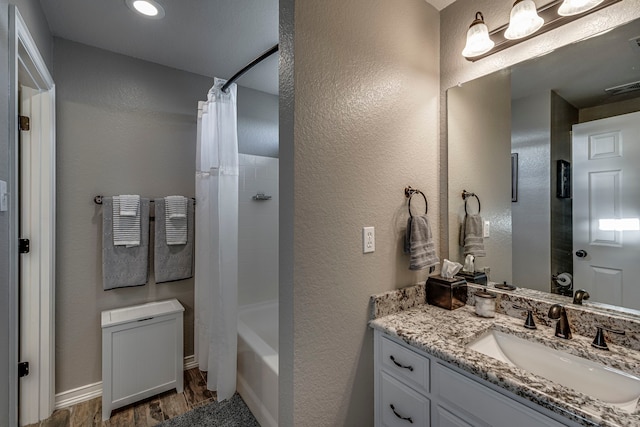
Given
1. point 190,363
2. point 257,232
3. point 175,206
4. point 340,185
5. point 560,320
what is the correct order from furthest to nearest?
1. point 257,232
2. point 190,363
3. point 175,206
4. point 340,185
5. point 560,320

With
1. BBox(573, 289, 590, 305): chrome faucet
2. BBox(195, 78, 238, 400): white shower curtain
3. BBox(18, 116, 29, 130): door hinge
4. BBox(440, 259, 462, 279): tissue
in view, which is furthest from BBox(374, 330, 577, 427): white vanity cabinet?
BBox(18, 116, 29, 130): door hinge

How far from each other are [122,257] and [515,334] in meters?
2.42

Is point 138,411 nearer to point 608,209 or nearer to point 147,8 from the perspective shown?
point 147,8

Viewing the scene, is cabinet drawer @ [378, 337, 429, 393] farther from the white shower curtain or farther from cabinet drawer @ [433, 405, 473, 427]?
the white shower curtain

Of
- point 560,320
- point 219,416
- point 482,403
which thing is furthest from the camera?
point 219,416

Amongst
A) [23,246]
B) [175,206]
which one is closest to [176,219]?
[175,206]

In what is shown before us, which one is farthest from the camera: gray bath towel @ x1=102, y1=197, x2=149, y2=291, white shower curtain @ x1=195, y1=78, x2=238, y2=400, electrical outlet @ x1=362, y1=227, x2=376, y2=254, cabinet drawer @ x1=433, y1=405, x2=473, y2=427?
gray bath towel @ x1=102, y1=197, x2=149, y2=291

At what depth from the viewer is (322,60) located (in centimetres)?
114

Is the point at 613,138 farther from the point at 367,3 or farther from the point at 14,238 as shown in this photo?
the point at 14,238

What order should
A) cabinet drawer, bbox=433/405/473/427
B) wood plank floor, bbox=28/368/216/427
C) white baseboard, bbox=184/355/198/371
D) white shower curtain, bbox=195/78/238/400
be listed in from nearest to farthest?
cabinet drawer, bbox=433/405/473/427 < wood plank floor, bbox=28/368/216/427 < white shower curtain, bbox=195/78/238/400 < white baseboard, bbox=184/355/198/371

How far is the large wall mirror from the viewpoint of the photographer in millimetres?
1051

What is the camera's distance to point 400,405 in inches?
45.4

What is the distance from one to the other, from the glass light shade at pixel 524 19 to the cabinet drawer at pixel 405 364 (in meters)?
1.40

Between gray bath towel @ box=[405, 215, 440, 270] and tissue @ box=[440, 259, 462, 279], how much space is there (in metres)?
0.14
